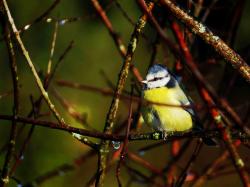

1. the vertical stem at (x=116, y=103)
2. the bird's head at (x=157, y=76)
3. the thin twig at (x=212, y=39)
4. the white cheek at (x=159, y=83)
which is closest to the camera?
the thin twig at (x=212, y=39)

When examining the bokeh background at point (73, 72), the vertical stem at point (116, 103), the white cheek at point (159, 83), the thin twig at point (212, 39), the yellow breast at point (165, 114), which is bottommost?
the bokeh background at point (73, 72)

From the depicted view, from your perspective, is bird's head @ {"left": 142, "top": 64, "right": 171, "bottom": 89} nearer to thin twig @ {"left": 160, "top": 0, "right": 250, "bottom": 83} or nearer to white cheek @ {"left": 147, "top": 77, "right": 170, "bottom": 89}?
white cheek @ {"left": 147, "top": 77, "right": 170, "bottom": 89}

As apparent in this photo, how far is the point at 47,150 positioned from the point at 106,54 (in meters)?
1.49

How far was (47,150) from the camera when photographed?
5191mm

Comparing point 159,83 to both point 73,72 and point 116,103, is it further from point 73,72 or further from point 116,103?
point 73,72

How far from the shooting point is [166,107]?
2.21 metres

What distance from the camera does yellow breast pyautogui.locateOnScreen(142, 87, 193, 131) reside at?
2.17 metres

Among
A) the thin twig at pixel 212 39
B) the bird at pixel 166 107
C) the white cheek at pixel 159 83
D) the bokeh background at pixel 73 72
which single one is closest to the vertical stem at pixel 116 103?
the thin twig at pixel 212 39

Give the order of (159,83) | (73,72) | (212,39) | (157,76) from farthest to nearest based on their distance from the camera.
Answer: (73,72), (159,83), (157,76), (212,39)

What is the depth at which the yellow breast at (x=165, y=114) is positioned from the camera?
2.17m

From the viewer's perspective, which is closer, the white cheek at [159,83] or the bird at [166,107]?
the bird at [166,107]

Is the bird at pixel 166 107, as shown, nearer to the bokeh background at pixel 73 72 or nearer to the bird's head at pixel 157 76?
the bird's head at pixel 157 76

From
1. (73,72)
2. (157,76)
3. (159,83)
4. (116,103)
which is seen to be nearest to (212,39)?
(116,103)

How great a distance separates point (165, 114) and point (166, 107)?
0.10 feet
